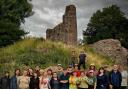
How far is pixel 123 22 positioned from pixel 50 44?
3187 centimetres

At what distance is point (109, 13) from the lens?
222 feet

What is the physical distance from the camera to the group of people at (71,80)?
2220cm

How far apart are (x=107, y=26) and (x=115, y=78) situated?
43.4m

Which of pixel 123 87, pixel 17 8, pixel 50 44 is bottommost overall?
pixel 123 87

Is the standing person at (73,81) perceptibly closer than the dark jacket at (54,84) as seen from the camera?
Yes

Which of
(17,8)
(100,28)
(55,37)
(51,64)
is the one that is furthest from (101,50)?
(100,28)

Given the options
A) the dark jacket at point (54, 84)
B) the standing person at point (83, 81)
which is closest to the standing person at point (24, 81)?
the dark jacket at point (54, 84)

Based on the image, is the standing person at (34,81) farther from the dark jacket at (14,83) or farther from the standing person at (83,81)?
the standing person at (83,81)

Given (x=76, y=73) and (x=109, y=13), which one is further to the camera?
(x=109, y=13)

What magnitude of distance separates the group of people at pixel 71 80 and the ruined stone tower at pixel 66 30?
64.6 feet

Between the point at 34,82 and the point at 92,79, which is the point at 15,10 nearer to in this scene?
the point at 34,82

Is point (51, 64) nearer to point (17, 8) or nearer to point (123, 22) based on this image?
point (17, 8)

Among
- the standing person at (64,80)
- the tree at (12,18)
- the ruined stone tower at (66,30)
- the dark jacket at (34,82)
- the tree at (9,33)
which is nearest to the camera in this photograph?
the standing person at (64,80)

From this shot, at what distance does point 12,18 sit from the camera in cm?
5150
